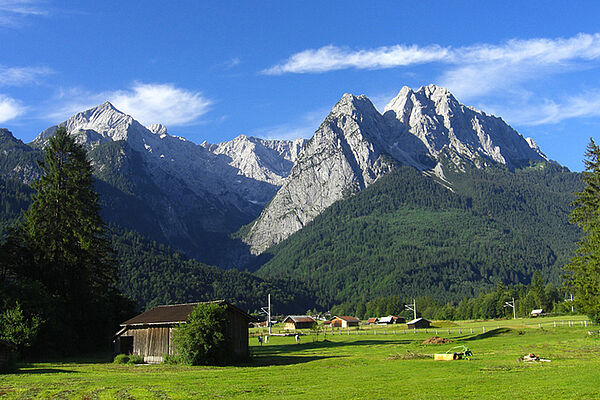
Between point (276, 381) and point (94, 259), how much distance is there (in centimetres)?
3974

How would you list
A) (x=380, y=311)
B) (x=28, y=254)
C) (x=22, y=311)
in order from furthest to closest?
(x=380, y=311) → (x=28, y=254) → (x=22, y=311)

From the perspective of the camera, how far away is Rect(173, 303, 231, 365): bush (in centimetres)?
4638

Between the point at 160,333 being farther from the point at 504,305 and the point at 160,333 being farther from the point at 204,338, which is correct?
the point at 504,305

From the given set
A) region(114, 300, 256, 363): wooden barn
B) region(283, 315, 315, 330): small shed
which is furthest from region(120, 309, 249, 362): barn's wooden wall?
region(283, 315, 315, 330): small shed

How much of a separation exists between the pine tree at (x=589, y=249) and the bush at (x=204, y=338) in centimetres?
3587

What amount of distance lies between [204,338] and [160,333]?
7.82 metres

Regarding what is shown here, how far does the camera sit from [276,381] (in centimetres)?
3172

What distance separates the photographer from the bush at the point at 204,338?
152ft

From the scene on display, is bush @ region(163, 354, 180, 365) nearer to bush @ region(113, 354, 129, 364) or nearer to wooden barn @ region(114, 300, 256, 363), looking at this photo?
wooden barn @ region(114, 300, 256, 363)

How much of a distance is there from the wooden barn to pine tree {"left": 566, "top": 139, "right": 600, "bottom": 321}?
113ft

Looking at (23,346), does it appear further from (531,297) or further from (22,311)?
(531,297)

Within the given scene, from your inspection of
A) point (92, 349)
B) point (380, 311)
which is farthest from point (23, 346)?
point (380, 311)

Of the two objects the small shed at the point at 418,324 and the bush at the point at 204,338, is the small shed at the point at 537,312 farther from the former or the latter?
the bush at the point at 204,338

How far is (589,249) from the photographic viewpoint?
54.6 metres
